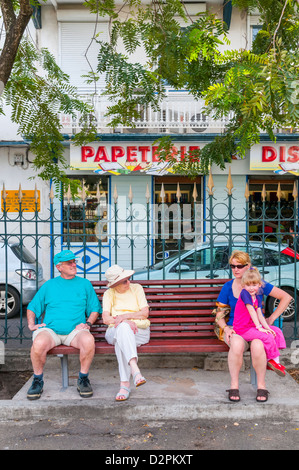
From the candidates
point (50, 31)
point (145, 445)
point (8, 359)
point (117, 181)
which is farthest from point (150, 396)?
point (50, 31)

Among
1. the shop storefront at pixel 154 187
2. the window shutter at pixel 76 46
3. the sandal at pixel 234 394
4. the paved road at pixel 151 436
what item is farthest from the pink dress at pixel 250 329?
the window shutter at pixel 76 46

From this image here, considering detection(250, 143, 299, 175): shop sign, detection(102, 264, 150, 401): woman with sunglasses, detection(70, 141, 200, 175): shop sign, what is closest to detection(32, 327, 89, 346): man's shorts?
detection(102, 264, 150, 401): woman with sunglasses

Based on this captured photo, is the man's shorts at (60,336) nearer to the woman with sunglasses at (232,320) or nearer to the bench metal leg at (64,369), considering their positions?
the bench metal leg at (64,369)

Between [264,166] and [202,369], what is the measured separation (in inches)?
336

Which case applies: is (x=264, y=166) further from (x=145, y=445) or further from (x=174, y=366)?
(x=145, y=445)

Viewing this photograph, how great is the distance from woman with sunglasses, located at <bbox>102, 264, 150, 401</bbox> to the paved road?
1.34 ft

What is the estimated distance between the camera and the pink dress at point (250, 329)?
4465 millimetres

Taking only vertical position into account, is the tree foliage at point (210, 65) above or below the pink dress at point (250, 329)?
above

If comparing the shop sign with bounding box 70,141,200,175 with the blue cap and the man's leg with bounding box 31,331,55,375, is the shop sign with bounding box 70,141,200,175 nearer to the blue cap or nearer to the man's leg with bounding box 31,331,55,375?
the blue cap

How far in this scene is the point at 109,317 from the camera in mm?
4773

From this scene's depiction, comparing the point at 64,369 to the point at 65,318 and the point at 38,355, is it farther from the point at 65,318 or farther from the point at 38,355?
the point at 65,318

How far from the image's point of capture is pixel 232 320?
191 inches

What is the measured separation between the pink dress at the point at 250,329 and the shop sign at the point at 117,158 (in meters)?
8.55
